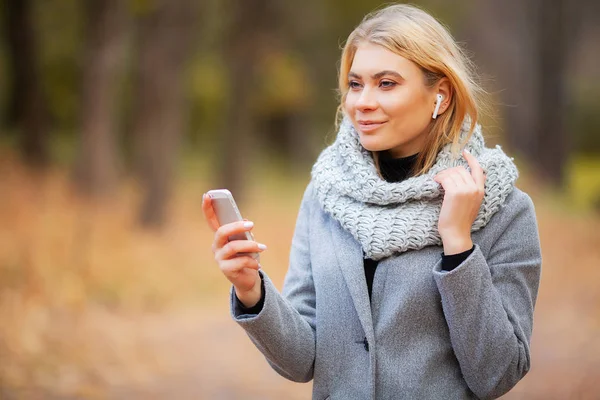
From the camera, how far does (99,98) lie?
32.2 ft

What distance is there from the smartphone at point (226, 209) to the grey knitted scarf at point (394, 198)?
0.37m

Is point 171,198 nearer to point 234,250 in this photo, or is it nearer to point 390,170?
point 390,170

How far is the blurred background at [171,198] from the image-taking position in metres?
5.84

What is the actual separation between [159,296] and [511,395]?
341cm

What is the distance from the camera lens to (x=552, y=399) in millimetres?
5293

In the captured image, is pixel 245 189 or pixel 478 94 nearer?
pixel 478 94

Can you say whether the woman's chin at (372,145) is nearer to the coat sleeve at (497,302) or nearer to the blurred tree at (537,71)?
the coat sleeve at (497,302)

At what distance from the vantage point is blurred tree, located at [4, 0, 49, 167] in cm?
1324

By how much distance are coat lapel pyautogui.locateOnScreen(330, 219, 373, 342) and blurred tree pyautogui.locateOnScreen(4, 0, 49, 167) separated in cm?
1149

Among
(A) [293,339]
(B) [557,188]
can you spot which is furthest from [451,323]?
(B) [557,188]

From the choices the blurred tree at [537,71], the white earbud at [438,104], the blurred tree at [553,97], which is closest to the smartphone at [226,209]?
the white earbud at [438,104]

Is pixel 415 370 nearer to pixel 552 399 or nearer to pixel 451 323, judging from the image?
pixel 451 323

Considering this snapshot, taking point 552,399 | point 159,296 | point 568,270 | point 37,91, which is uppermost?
point 37,91

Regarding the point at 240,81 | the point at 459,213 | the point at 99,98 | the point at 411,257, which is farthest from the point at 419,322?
the point at 240,81
